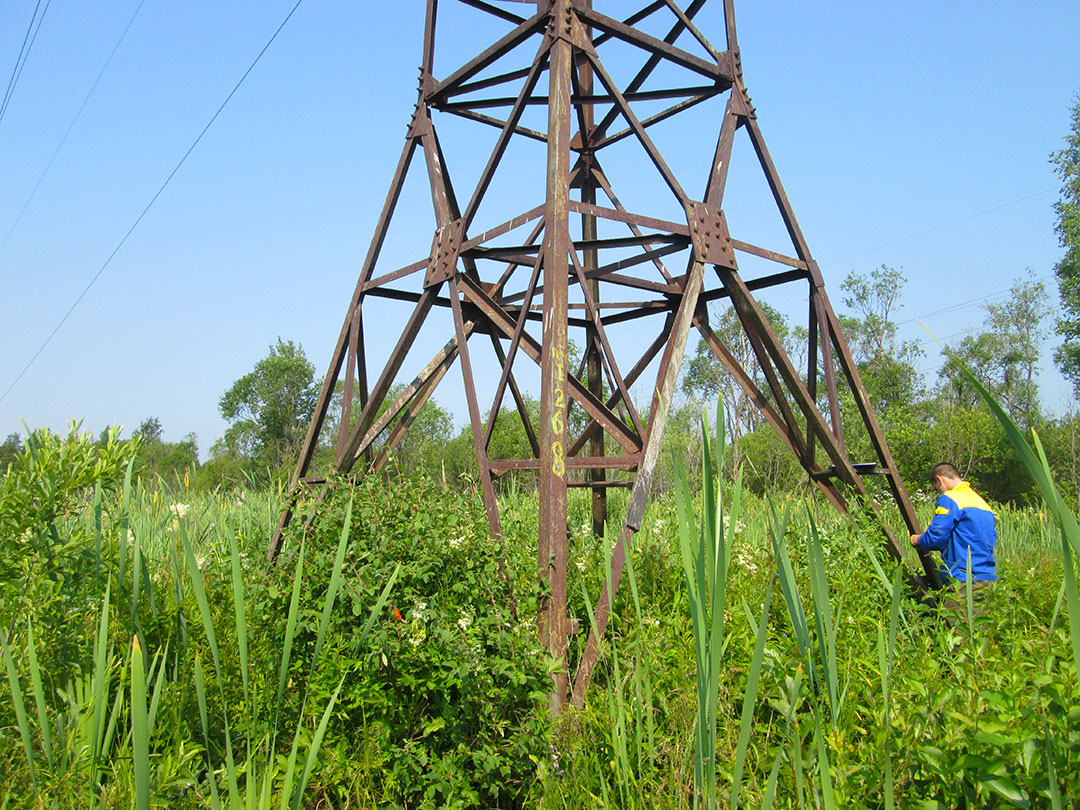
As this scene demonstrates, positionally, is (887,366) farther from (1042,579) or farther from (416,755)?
(416,755)

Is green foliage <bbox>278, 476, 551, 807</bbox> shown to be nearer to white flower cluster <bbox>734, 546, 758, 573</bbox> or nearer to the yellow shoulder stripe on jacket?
white flower cluster <bbox>734, 546, 758, 573</bbox>

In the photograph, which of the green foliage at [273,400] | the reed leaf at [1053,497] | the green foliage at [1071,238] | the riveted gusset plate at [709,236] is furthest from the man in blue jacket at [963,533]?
the green foliage at [273,400]

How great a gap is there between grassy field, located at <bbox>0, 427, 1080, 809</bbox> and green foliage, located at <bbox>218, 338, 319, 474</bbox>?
4460 centimetres

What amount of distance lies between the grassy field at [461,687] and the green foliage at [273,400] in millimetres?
44599

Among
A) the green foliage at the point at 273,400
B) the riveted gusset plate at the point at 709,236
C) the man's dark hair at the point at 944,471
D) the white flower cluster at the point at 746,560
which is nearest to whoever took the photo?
the riveted gusset plate at the point at 709,236

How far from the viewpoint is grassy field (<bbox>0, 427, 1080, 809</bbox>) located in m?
2.08

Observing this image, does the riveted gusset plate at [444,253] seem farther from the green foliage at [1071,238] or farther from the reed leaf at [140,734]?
the green foliage at [1071,238]

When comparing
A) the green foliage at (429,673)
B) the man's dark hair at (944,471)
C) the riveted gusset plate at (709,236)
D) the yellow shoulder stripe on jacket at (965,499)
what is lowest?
the green foliage at (429,673)

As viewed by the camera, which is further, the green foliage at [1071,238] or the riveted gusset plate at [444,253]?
the green foliage at [1071,238]

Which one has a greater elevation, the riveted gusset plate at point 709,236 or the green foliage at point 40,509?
the riveted gusset plate at point 709,236

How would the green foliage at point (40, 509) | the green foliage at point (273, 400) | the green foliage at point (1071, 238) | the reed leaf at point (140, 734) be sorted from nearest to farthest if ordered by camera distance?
the reed leaf at point (140, 734) → the green foliage at point (40, 509) → the green foliage at point (1071, 238) → the green foliage at point (273, 400)

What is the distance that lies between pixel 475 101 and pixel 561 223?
230cm

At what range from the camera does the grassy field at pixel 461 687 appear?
208 cm

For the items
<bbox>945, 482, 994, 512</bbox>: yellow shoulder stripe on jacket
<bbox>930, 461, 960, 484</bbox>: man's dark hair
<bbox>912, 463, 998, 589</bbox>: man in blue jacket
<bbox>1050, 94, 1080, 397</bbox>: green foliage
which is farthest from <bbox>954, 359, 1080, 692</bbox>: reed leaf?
<bbox>1050, 94, 1080, 397</bbox>: green foliage
